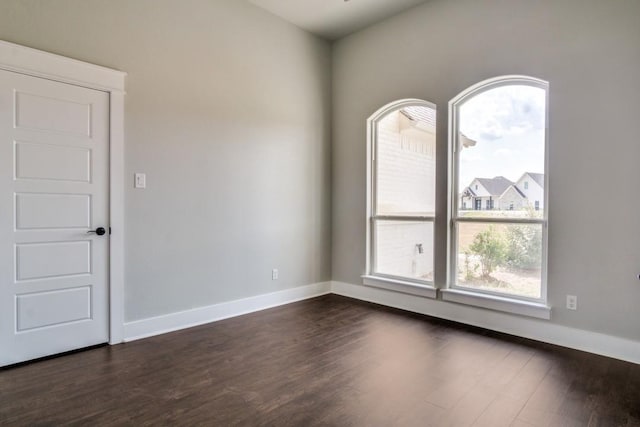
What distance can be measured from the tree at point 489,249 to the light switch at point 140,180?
321cm

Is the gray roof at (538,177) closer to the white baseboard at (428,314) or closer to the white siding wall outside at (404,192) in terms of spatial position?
the white siding wall outside at (404,192)

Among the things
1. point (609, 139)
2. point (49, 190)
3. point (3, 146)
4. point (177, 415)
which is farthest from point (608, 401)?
point (3, 146)

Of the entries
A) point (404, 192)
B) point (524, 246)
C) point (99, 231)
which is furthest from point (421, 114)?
point (99, 231)

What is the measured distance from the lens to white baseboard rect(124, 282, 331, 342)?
3.29 meters

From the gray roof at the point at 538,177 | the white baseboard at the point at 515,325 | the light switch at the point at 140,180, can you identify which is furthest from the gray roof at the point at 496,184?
the light switch at the point at 140,180

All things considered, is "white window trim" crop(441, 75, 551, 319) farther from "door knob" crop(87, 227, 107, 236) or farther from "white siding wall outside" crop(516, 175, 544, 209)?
"door knob" crop(87, 227, 107, 236)

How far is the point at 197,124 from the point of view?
11.9ft

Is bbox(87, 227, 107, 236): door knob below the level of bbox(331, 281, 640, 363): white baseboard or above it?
above

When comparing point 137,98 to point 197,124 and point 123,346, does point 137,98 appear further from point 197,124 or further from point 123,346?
point 123,346

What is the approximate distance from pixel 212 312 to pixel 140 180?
4.88 feet

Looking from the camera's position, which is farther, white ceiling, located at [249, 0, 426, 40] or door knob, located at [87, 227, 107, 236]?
white ceiling, located at [249, 0, 426, 40]

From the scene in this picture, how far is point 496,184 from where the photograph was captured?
140 inches

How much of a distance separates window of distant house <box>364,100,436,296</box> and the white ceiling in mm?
1025

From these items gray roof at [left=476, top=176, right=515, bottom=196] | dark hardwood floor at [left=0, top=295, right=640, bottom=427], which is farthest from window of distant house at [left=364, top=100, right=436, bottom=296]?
dark hardwood floor at [left=0, top=295, right=640, bottom=427]
